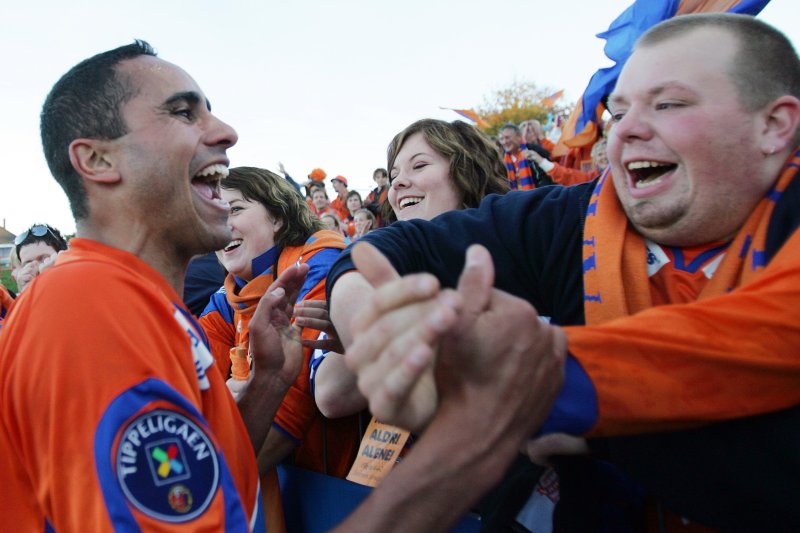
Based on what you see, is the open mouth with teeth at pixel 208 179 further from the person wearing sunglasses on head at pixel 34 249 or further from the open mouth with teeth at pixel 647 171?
the person wearing sunglasses on head at pixel 34 249

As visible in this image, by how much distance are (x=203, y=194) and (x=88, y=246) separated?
1.35 ft

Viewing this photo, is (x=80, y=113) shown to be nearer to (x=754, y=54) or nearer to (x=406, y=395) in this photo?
(x=406, y=395)

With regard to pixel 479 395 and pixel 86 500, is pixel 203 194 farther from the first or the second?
pixel 479 395

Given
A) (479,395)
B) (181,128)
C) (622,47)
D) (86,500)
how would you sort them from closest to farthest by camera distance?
1. (479,395)
2. (86,500)
3. (181,128)
4. (622,47)

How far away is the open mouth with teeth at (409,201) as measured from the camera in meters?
3.02

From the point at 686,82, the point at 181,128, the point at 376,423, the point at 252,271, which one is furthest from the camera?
the point at 252,271

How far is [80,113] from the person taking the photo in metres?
1.81

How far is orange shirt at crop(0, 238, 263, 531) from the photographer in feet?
3.93

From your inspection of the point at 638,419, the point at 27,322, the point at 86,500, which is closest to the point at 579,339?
the point at 638,419

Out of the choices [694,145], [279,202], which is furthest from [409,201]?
[694,145]

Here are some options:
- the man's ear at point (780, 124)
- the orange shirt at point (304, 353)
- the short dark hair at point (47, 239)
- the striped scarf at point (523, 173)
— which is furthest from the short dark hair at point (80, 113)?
the striped scarf at point (523, 173)

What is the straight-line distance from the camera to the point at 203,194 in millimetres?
2010

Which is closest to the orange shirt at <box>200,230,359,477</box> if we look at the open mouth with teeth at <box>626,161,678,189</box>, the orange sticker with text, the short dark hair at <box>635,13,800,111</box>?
the orange sticker with text

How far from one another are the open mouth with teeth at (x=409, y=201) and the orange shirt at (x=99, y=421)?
5.70 feet
